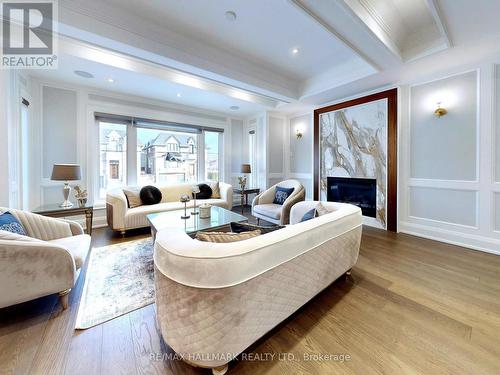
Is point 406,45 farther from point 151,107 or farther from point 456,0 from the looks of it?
point 151,107

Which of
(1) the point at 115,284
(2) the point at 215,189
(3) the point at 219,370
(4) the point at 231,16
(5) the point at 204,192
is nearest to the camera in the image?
(3) the point at 219,370

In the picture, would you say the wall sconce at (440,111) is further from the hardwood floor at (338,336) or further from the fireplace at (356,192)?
the hardwood floor at (338,336)

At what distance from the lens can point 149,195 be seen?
13.0 feet

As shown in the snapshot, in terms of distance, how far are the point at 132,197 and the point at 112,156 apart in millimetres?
1157

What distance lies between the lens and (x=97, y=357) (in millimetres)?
1277

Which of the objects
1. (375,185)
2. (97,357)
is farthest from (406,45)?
(97,357)

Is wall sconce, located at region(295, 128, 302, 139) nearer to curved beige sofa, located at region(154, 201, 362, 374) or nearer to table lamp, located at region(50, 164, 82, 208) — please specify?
curved beige sofa, located at region(154, 201, 362, 374)

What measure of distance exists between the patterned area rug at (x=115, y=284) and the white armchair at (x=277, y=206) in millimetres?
1901

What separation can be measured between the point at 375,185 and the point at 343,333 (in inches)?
126

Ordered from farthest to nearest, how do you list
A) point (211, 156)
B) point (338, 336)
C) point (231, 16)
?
point (211, 156), point (231, 16), point (338, 336)

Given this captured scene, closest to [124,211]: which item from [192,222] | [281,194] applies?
[192,222]

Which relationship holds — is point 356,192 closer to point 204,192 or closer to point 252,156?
point 252,156

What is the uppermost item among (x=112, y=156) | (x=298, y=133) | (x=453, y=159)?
(x=298, y=133)

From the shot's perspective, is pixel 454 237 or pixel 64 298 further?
pixel 454 237
